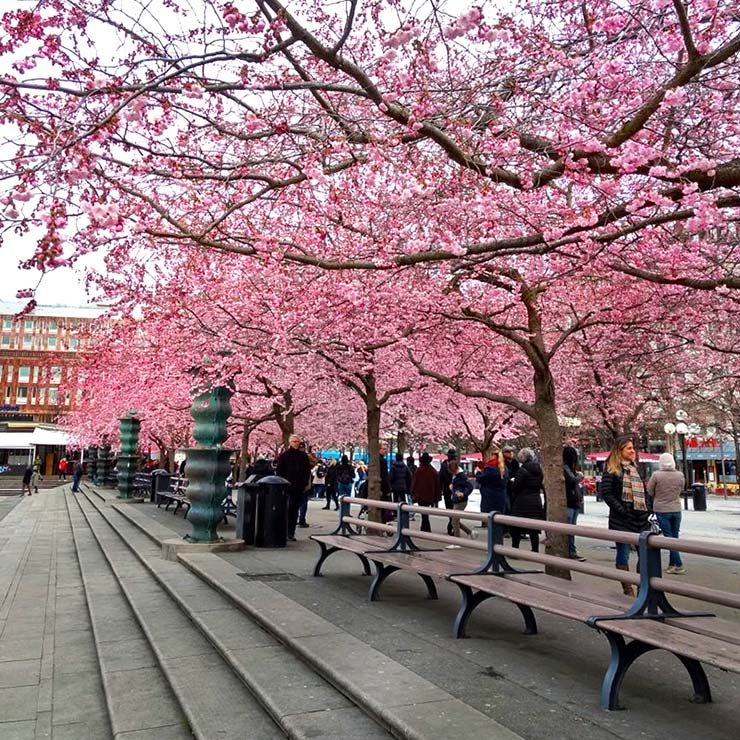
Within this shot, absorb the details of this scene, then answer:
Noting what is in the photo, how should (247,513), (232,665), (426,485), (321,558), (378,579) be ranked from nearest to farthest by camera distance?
(232,665)
(378,579)
(321,558)
(247,513)
(426,485)

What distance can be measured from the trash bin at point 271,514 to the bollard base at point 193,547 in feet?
2.00

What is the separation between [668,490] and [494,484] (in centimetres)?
273

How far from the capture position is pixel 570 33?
6816mm

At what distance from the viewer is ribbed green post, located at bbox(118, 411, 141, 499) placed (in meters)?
23.7

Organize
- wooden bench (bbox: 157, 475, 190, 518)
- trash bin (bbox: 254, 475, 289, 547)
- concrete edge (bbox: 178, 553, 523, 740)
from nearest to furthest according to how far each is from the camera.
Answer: concrete edge (bbox: 178, 553, 523, 740), trash bin (bbox: 254, 475, 289, 547), wooden bench (bbox: 157, 475, 190, 518)

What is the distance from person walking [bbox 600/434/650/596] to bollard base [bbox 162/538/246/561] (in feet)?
17.8

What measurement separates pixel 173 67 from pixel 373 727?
4.85 metres

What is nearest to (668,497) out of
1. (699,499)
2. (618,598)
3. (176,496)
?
(618,598)

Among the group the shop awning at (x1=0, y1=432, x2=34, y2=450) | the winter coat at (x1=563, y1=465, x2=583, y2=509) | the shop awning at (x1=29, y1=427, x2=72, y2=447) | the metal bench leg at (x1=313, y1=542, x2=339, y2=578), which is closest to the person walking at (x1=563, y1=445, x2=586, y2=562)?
the winter coat at (x1=563, y1=465, x2=583, y2=509)

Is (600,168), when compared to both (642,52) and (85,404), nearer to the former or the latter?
(642,52)

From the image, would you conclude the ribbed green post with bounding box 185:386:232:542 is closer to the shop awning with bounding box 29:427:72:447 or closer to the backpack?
the backpack

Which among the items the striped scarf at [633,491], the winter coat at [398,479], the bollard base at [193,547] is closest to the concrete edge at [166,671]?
the bollard base at [193,547]

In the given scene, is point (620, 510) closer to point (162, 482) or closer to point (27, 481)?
point (162, 482)

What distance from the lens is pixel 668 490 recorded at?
9383 mm
